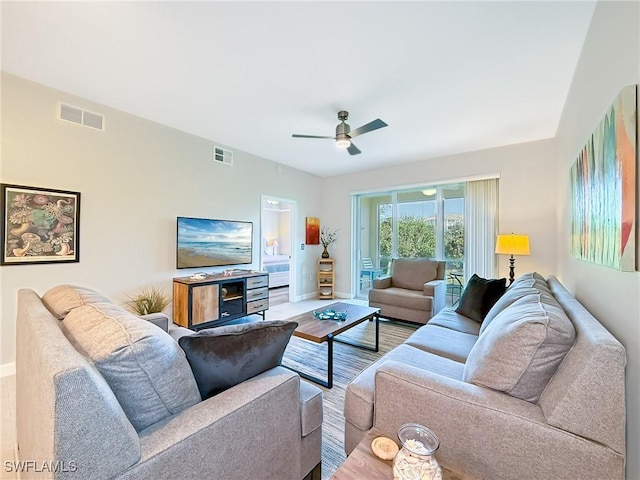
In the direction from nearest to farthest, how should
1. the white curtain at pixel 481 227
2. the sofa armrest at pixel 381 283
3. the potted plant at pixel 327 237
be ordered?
the white curtain at pixel 481 227 < the sofa armrest at pixel 381 283 < the potted plant at pixel 327 237

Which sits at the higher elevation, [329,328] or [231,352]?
[231,352]

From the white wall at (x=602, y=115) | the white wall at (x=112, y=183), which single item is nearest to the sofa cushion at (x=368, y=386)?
the white wall at (x=602, y=115)

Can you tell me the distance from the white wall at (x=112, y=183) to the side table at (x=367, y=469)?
3.28 metres

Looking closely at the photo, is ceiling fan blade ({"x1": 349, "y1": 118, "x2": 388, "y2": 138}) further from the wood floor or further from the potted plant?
the potted plant

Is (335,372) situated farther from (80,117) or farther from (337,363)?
(80,117)

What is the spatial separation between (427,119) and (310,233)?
3.31m

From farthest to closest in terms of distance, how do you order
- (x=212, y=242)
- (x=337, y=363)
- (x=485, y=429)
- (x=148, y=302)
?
(x=212, y=242)
(x=148, y=302)
(x=337, y=363)
(x=485, y=429)

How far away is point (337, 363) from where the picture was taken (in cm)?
272

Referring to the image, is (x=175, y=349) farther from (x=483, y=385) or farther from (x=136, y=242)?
(x=136, y=242)

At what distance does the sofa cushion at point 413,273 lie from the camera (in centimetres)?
432

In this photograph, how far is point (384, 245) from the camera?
555cm

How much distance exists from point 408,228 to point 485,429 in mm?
4412

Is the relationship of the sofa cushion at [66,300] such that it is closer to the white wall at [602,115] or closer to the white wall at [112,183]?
the white wall at [112,183]

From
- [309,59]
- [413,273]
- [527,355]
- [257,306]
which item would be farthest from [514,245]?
[257,306]
